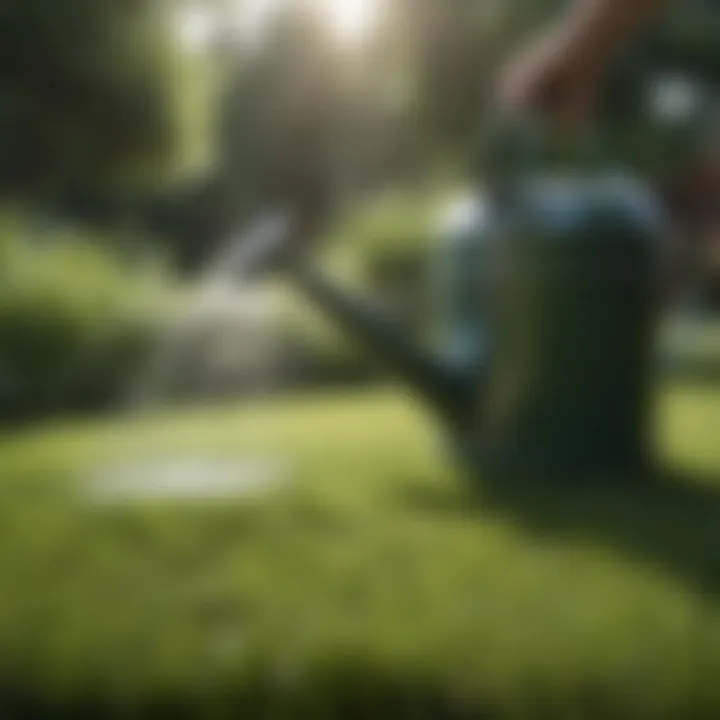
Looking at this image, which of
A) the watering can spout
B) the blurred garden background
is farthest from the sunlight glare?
the watering can spout

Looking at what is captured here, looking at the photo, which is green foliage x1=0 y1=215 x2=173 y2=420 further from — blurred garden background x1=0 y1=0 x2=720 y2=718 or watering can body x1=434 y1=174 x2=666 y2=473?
watering can body x1=434 y1=174 x2=666 y2=473

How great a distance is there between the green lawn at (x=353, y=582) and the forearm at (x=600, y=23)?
0.16 metres

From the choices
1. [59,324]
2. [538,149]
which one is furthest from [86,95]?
[538,149]

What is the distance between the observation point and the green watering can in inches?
22.2

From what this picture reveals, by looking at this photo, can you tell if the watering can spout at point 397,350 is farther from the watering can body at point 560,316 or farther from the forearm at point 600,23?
the forearm at point 600,23

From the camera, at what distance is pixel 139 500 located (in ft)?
1.89

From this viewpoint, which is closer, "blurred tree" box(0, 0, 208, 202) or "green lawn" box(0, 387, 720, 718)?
"green lawn" box(0, 387, 720, 718)

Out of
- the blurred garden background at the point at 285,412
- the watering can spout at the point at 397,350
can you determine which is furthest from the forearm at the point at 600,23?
the watering can spout at the point at 397,350

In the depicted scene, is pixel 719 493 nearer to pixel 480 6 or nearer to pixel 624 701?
pixel 624 701

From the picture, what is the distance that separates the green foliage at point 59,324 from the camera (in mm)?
601

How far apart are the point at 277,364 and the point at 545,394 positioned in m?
0.12

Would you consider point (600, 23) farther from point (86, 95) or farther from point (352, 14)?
point (86, 95)

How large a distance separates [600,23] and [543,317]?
13 centimetres

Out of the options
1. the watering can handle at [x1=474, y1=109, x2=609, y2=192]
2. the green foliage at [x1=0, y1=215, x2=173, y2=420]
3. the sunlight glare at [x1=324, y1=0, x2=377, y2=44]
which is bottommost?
the green foliage at [x1=0, y1=215, x2=173, y2=420]
